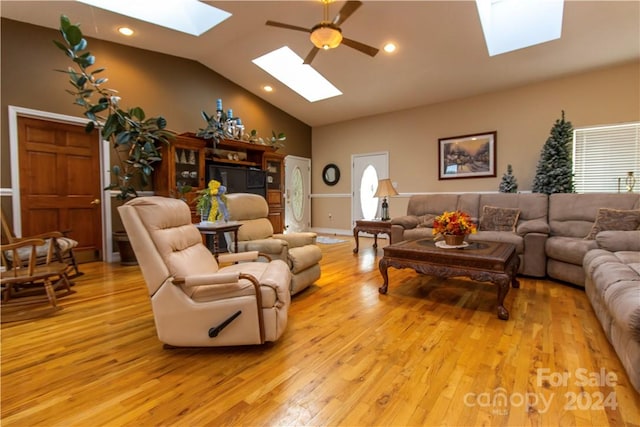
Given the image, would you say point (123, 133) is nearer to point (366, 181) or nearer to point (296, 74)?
point (296, 74)

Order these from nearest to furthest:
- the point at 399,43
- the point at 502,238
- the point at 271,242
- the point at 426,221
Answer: the point at 271,242 < the point at 502,238 < the point at 399,43 < the point at 426,221

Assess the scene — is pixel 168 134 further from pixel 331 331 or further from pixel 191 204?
pixel 331 331

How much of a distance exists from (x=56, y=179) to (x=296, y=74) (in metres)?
4.25

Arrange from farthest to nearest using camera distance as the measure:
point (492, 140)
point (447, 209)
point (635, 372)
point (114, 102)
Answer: point (492, 140) < point (447, 209) < point (114, 102) < point (635, 372)

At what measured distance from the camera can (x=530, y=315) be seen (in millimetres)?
2480

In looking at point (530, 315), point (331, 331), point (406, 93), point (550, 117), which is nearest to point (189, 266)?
point (331, 331)

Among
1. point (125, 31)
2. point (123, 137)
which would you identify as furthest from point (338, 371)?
point (125, 31)

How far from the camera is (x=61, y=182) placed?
4207 millimetres

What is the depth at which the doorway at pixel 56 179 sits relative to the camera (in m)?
3.81

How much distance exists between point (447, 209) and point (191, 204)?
3.96 meters

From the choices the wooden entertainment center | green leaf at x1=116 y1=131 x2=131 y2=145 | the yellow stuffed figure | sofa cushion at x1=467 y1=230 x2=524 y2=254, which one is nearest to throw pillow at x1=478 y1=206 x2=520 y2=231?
sofa cushion at x1=467 y1=230 x2=524 y2=254

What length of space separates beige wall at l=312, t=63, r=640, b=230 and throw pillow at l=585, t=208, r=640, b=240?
184 centimetres

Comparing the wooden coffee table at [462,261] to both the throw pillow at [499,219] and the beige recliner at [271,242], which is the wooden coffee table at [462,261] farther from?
the throw pillow at [499,219]

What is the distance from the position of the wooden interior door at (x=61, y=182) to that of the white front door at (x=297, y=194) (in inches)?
146
